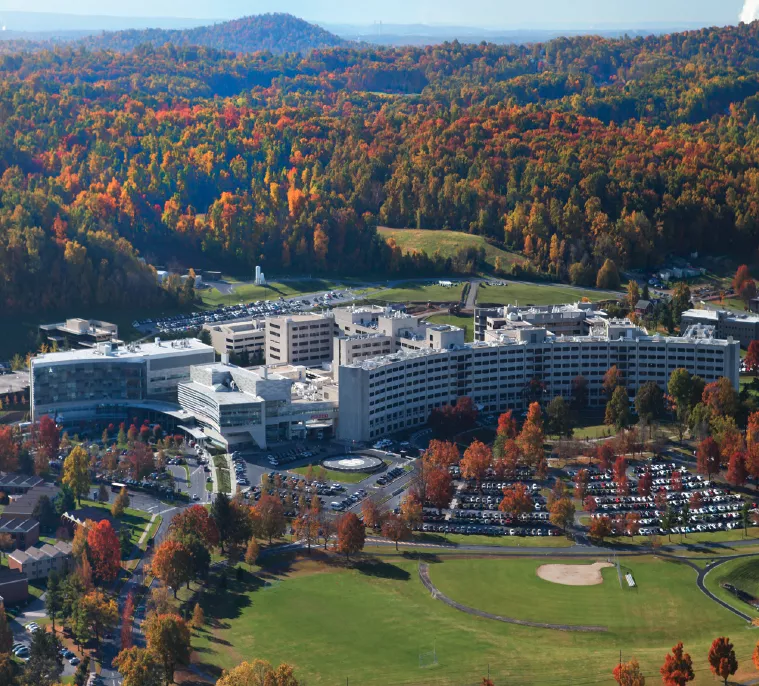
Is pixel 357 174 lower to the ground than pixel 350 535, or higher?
higher

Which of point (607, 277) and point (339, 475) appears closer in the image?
point (339, 475)

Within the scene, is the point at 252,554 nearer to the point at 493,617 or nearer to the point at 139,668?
the point at 493,617

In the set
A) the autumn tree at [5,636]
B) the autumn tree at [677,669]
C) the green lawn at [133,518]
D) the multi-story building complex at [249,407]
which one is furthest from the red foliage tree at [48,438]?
the autumn tree at [677,669]

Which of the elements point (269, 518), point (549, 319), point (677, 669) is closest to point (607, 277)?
point (549, 319)

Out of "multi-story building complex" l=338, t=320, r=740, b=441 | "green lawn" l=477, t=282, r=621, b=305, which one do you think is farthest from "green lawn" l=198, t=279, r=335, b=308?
"multi-story building complex" l=338, t=320, r=740, b=441

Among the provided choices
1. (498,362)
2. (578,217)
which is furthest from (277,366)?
(578,217)

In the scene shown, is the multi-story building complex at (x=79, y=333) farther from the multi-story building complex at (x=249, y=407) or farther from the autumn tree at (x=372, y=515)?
the autumn tree at (x=372, y=515)

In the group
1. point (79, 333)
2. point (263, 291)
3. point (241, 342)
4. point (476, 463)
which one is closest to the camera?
point (476, 463)
